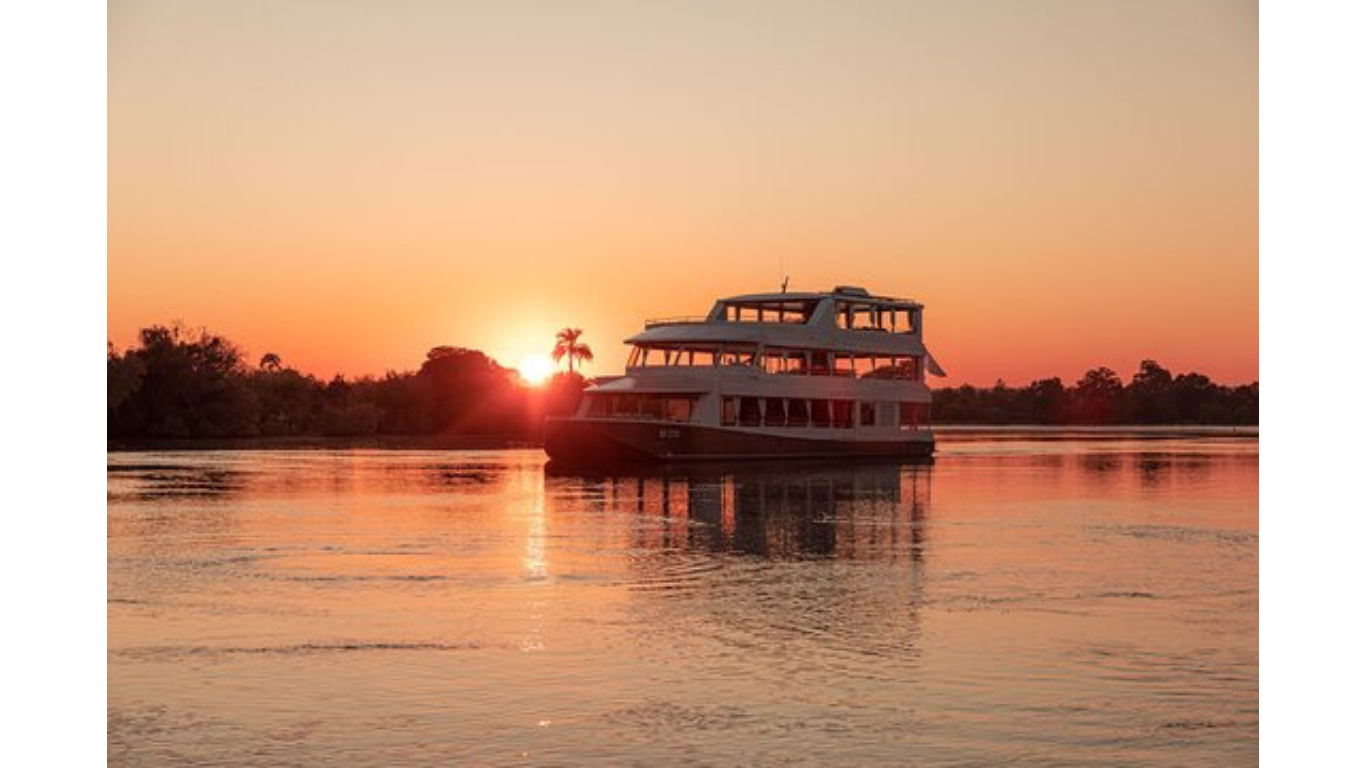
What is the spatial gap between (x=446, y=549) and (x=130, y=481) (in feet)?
69.6

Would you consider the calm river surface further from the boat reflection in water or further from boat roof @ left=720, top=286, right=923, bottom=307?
boat roof @ left=720, top=286, right=923, bottom=307

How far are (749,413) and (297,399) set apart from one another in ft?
206

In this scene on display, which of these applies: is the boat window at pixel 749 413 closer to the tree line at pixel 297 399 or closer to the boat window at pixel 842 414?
the boat window at pixel 842 414

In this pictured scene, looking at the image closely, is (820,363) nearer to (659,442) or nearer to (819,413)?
(819,413)

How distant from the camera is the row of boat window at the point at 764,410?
5288 cm

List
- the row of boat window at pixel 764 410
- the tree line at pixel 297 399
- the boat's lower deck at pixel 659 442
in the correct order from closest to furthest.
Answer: the boat's lower deck at pixel 659 442
the row of boat window at pixel 764 410
the tree line at pixel 297 399

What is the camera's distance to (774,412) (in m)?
55.7

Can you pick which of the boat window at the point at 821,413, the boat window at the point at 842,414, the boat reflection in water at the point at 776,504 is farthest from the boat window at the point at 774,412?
the boat window at the point at 842,414

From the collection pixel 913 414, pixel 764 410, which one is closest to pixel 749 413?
pixel 764 410

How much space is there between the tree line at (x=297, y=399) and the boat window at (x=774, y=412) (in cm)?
4171

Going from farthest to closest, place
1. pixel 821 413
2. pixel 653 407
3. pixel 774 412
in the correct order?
pixel 821 413 < pixel 774 412 < pixel 653 407
